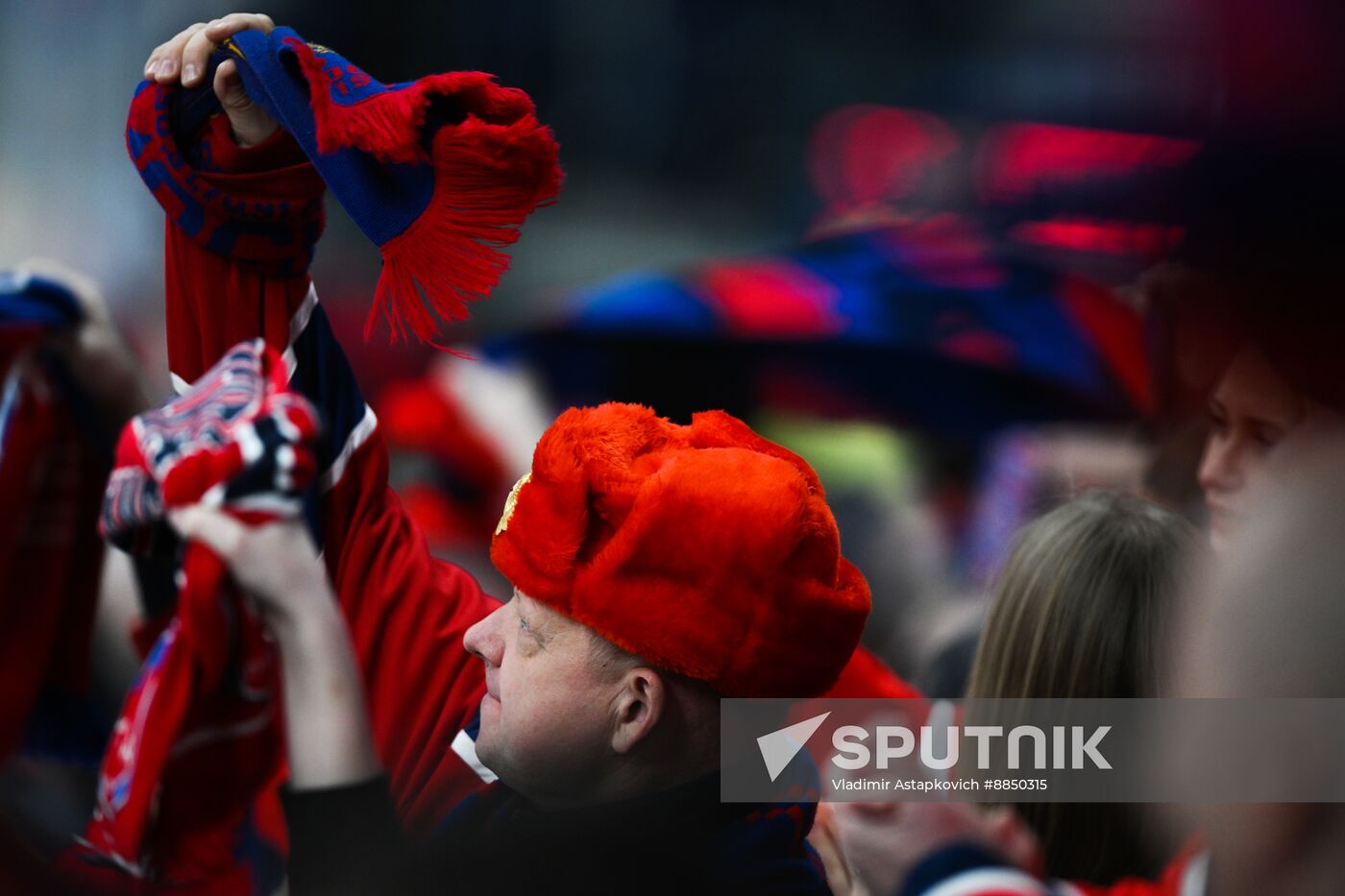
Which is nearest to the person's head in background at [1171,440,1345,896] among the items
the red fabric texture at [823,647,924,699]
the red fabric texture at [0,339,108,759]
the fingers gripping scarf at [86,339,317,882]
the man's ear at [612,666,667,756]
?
the red fabric texture at [823,647,924,699]

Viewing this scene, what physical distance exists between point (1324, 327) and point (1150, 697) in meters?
0.35

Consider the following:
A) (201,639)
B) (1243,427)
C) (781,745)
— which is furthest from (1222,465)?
(201,639)

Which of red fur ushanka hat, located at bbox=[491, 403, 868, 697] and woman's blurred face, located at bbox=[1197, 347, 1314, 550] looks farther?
woman's blurred face, located at bbox=[1197, 347, 1314, 550]

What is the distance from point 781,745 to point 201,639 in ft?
1.36

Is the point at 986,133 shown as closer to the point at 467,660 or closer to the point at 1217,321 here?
the point at 1217,321

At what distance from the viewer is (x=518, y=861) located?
3.29ft

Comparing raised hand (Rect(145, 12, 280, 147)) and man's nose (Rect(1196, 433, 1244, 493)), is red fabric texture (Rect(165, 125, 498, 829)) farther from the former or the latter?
man's nose (Rect(1196, 433, 1244, 493))

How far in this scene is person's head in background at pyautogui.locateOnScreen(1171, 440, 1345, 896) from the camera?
112 cm

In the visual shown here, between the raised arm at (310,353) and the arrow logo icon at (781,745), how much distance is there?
0.23 metres

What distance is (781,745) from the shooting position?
3.22 ft

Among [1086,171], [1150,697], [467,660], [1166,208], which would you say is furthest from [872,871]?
[1086,171]

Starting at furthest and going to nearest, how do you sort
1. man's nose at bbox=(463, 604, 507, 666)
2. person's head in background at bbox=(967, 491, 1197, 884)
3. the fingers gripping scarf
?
person's head in background at bbox=(967, 491, 1197, 884), man's nose at bbox=(463, 604, 507, 666), the fingers gripping scarf

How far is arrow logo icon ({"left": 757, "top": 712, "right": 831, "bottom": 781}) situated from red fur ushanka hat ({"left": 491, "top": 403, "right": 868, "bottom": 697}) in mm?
75

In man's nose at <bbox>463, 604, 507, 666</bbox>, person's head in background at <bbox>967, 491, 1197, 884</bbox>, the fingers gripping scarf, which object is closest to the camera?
the fingers gripping scarf
